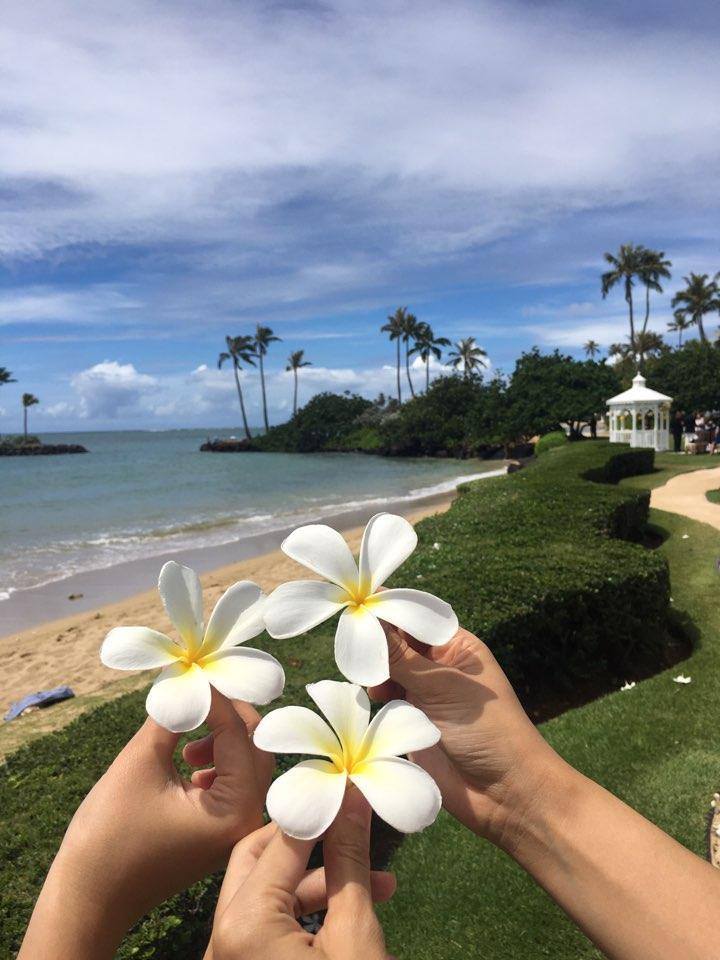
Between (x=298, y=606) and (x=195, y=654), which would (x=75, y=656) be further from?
(x=298, y=606)

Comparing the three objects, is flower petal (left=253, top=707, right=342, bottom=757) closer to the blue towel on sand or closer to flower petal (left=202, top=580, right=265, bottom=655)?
flower petal (left=202, top=580, right=265, bottom=655)

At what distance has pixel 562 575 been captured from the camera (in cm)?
535

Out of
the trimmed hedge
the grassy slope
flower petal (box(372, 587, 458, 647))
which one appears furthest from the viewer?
the grassy slope

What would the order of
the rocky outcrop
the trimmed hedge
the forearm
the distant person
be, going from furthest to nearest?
1. the rocky outcrop
2. the distant person
3. the trimmed hedge
4. the forearm

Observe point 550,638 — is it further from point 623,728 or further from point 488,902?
point 488,902

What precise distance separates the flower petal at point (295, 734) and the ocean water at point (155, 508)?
13712 millimetres

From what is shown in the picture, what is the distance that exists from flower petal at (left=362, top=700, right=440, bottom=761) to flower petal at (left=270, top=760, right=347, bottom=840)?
59mm

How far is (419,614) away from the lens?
0.78 meters

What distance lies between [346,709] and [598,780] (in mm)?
3722

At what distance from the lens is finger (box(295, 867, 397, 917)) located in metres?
0.85

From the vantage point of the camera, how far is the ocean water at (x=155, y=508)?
53.4ft

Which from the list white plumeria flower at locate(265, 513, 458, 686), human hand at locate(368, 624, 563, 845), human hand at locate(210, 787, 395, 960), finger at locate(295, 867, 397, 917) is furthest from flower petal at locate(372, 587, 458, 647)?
finger at locate(295, 867, 397, 917)

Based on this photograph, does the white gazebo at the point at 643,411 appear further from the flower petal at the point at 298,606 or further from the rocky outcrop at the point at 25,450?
the rocky outcrop at the point at 25,450

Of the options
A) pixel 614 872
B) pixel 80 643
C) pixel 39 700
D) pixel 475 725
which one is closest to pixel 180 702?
pixel 475 725
